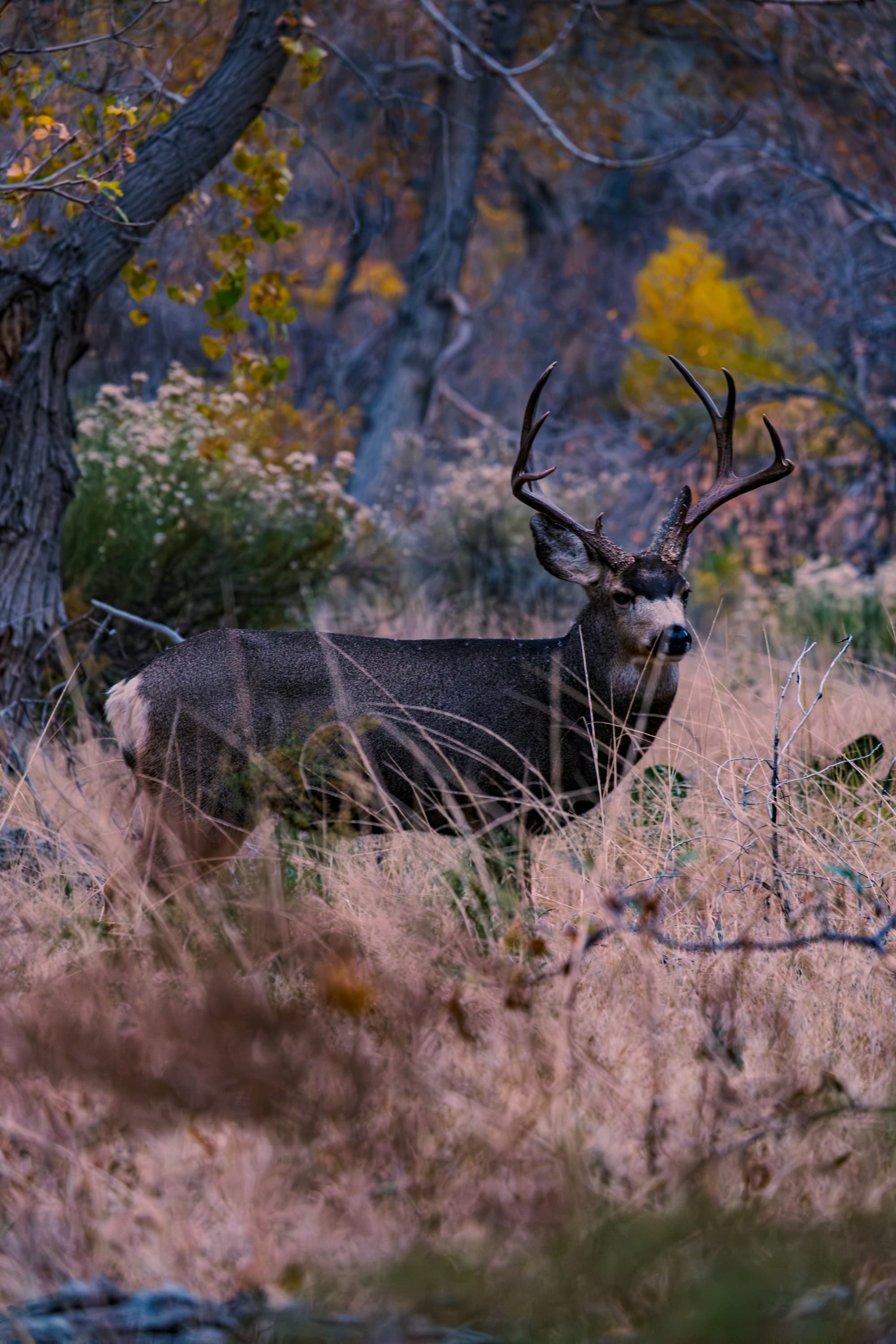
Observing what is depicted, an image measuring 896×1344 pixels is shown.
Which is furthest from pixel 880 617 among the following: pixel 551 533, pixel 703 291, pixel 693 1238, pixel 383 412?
pixel 703 291

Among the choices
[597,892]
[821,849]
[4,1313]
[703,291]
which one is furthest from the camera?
[703,291]

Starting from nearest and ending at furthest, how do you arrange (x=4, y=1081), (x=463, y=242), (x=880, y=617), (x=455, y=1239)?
(x=455, y=1239), (x=4, y=1081), (x=880, y=617), (x=463, y=242)

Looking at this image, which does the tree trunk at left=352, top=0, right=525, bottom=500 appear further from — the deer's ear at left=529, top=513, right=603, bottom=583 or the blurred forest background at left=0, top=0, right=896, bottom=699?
the deer's ear at left=529, top=513, right=603, bottom=583

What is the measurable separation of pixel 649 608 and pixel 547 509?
55cm

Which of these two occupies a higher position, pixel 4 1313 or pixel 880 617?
pixel 880 617

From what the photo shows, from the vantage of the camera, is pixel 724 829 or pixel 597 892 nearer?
pixel 597 892

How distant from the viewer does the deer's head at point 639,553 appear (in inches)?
185

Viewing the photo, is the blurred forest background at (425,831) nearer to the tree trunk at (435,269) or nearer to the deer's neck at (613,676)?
the tree trunk at (435,269)

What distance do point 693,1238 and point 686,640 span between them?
8.00ft

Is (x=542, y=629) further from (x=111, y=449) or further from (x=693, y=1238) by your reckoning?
(x=693, y=1238)

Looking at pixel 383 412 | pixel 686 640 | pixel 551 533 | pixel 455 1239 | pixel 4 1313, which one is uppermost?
pixel 383 412

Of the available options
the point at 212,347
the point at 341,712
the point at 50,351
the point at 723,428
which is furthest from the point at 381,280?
the point at 341,712

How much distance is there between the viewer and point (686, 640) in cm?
450

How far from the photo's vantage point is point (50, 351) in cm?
586
